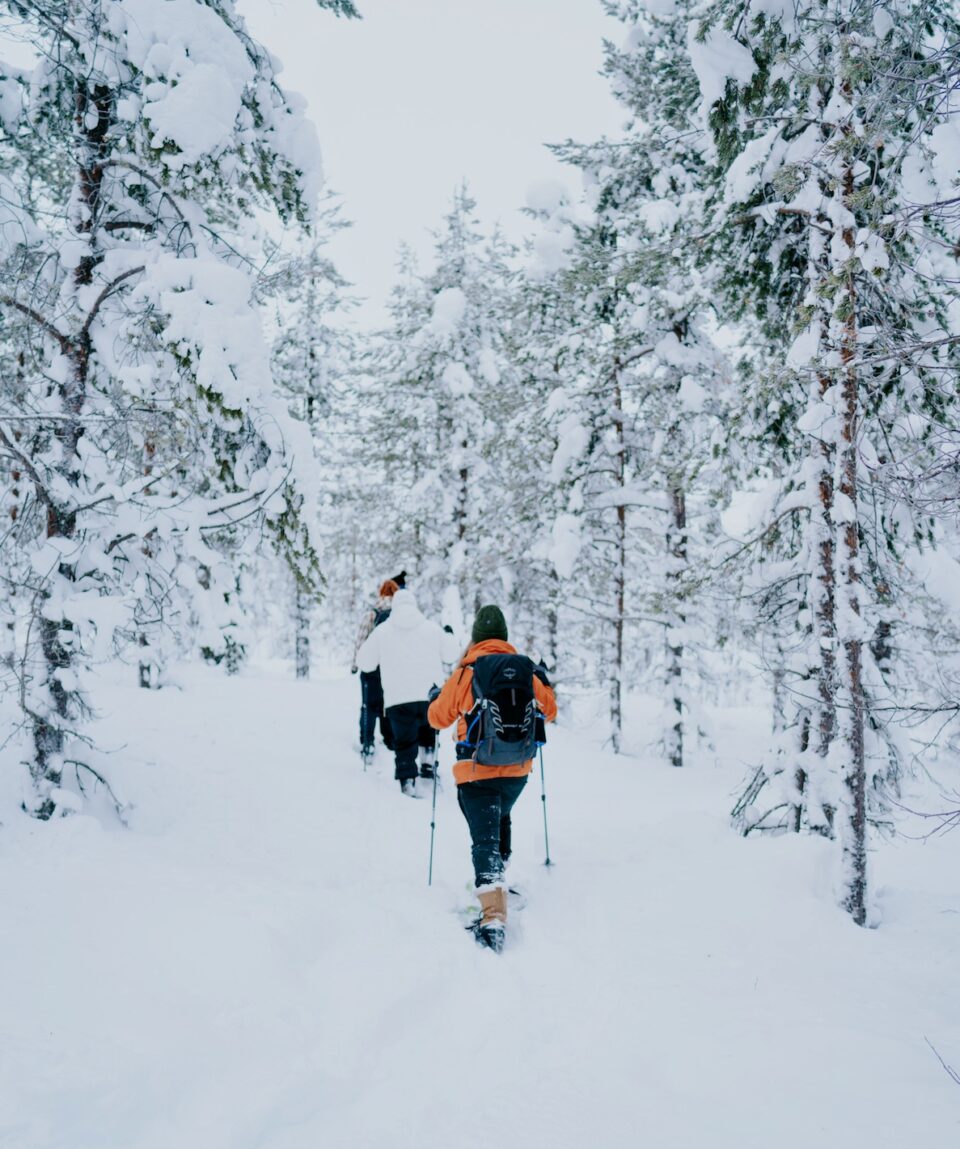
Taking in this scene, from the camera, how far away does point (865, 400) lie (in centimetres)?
651

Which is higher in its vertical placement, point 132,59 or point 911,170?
point 132,59

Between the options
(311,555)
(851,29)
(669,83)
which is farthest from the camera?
(669,83)

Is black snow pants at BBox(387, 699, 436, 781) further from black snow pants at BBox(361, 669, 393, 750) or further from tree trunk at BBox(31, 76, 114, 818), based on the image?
tree trunk at BBox(31, 76, 114, 818)

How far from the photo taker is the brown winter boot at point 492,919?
4.96m

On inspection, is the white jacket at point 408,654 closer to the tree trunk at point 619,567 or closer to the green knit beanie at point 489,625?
the green knit beanie at point 489,625

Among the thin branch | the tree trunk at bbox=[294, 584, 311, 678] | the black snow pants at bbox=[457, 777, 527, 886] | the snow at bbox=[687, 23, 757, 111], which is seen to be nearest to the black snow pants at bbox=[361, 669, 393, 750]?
the black snow pants at bbox=[457, 777, 527, 886]


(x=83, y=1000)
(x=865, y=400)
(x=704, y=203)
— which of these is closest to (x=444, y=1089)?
(x=83, y=1000)

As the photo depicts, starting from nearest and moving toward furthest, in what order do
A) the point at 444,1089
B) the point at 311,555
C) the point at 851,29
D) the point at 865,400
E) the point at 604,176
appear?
1. the point at 444,1089
2. the point at 851,29
3. the point at 311,555
4. the point at 865,400
5. the point at 604,176

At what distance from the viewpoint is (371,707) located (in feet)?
33.3

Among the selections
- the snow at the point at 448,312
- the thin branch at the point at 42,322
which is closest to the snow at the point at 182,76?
the thin branch at the point at 42,322

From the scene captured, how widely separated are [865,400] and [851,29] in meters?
3.00

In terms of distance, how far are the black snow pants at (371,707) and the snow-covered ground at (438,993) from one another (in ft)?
8.37

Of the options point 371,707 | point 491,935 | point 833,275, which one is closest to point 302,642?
point 371,707

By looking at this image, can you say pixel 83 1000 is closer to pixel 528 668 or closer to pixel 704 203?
pixel 528 668
